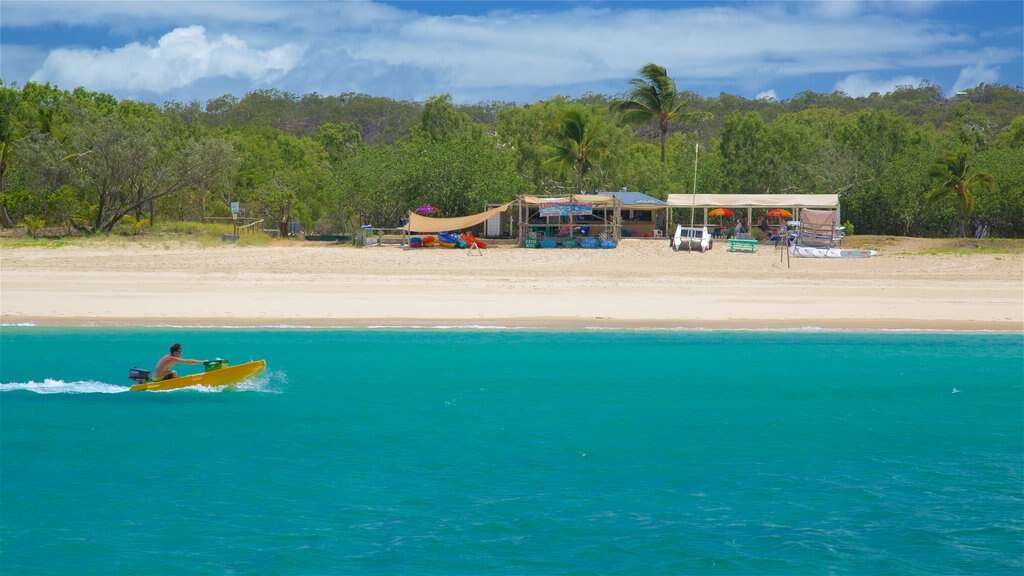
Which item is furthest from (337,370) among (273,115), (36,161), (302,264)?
(273,115)

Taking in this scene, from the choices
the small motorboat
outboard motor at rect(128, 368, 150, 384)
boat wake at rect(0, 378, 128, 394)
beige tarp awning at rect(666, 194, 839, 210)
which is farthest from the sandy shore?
outboard motor at rect(128, 368, 150, 384)

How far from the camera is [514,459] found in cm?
1431

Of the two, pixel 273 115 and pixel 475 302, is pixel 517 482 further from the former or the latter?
pixel 273 115

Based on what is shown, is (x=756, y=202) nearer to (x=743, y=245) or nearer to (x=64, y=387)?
(x=743, y=245)

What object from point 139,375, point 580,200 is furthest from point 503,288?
point 139,375

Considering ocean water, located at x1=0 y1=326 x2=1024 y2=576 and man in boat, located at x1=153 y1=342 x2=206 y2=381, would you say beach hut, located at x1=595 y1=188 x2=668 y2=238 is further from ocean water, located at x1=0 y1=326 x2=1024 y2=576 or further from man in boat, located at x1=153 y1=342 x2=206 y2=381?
man in boat, located at x1=153 y1=342 x2=206 y2=381

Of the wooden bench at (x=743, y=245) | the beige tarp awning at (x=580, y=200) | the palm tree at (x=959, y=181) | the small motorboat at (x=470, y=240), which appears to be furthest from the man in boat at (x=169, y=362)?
the palm tree at (x=959, y=181)

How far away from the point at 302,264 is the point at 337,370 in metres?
14.6

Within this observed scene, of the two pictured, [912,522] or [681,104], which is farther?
[681,104]

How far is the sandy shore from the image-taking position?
25.4m

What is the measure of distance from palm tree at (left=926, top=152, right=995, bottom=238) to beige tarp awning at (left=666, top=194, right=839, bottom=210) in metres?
4.67

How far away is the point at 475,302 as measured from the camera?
90.5 ft

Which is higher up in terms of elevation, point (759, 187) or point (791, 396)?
point (759, 187)

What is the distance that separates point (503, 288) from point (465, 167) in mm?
17309
